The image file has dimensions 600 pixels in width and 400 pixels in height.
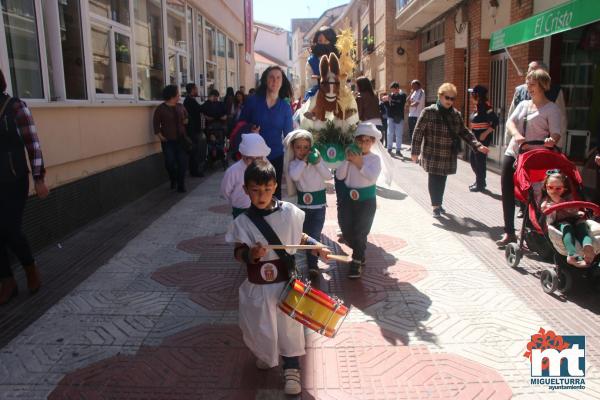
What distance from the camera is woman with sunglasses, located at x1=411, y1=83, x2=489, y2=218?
7289mm

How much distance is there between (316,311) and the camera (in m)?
3.05

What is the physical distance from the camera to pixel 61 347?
12.5ft

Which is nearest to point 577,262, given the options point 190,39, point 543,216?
point 543,216

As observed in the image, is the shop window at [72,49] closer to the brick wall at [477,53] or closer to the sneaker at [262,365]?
the sneaker at [262,365]

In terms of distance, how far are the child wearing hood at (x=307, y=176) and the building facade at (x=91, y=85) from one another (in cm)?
292

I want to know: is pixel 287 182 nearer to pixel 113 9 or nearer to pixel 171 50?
pixel 113 9

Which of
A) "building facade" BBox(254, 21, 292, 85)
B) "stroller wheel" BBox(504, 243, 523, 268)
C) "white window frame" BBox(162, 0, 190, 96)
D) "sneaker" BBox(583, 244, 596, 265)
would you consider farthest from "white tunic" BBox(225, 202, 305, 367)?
"building facade" BBox(254, 21, 292, 85)

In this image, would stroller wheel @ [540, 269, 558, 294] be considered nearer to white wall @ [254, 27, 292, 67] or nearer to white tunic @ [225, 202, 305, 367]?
white tunic @ [225, 202, 305, 367]

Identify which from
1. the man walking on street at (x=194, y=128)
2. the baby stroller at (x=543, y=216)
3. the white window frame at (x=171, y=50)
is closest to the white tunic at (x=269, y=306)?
the baby stroller at (x=543, y=216)

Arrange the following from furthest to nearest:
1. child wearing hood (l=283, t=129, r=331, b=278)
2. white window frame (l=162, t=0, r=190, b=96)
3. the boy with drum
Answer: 1. white window frame (l=162, t=0, r=190, b=96)
2. child wearing hood (l=283, t=129, r=331, b=278)
3. the boy with drum

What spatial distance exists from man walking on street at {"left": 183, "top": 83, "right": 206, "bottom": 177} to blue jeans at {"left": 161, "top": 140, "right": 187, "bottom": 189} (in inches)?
74.3

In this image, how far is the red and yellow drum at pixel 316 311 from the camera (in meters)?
3.04

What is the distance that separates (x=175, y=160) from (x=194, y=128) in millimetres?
2111

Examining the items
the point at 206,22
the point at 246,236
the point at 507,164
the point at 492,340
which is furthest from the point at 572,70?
the point at 206,22
